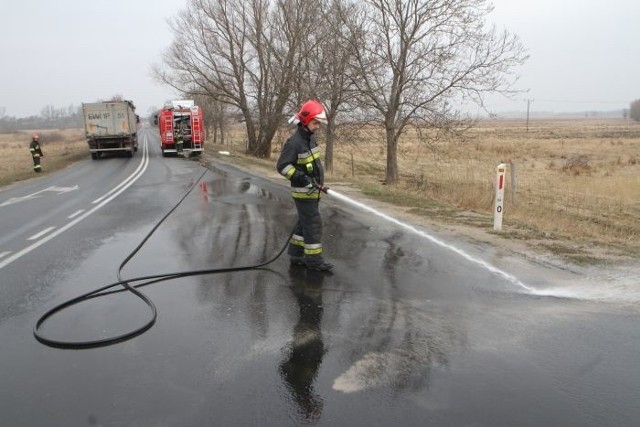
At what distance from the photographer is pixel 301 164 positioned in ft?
19.4

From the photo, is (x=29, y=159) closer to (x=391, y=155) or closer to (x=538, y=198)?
(x=391, y=155)

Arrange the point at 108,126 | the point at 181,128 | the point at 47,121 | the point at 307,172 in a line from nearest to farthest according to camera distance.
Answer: the point at 307,172, the point at 108,126, the point at 181,128, the point at 47,121

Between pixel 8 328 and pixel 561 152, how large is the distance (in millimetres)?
45340

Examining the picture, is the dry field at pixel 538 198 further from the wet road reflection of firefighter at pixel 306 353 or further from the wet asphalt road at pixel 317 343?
the wet road reflection of firefighter at pixel 306 353

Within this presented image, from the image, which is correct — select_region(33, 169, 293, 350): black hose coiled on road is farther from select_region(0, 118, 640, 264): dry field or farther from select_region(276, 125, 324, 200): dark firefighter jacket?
select_region(0, 118, 640, 264): dry field

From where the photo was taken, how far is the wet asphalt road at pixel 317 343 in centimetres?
309

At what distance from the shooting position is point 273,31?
1164 inches

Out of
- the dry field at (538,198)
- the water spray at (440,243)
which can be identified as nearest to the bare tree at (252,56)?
the dry field at (538,198)

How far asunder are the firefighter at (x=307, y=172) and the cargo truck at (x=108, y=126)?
24622 millimetres

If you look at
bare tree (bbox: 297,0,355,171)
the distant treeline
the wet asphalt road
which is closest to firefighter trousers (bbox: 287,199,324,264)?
the wet asphalt road

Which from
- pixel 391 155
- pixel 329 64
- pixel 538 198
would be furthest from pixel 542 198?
pixel 329 64

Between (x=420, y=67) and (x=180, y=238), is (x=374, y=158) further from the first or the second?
(x=180, y=238)

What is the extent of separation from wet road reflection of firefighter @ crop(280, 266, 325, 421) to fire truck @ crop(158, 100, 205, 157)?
23818 millimetres

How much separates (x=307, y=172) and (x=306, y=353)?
2.57 metres
